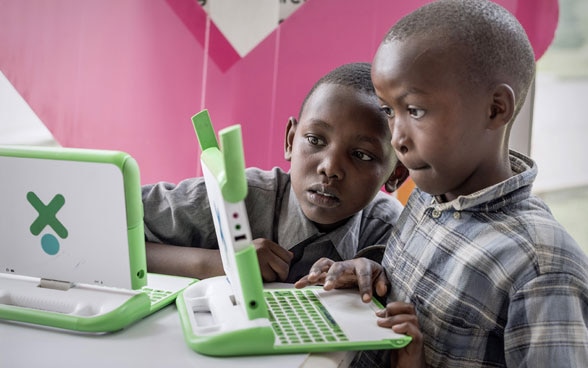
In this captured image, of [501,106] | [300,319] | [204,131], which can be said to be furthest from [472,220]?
[204,131]

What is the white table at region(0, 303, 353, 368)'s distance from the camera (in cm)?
65

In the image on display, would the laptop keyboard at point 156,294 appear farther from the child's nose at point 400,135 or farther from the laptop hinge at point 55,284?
the child's nose at point 400,135

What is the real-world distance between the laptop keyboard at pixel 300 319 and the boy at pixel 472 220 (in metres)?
0.05

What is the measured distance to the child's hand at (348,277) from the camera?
0.90 meters

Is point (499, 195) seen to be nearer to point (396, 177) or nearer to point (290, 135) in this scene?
point (396, 177)

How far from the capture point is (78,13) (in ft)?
4.93

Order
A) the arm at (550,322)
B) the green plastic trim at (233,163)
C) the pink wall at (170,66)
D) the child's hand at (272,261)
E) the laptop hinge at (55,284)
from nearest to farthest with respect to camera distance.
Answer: the green plastic trim at (233,163) → the arm at (550,322) → the laptop hinge at (55,284) → the child's hand at (272,261) → the pink wall at (170,66)

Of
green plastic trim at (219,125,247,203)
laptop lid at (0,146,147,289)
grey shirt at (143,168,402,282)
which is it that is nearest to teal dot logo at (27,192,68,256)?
laptop lid at (0,146,147,289)

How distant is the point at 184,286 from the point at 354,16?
99 centimetres

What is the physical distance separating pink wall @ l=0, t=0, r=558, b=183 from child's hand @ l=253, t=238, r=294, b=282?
2.37 feet

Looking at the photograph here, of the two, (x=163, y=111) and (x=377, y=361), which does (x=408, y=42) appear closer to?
(x=377, y=361)

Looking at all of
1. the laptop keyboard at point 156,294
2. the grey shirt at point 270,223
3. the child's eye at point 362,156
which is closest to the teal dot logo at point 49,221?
the laptop keyboard at point 156,294

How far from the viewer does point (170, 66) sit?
1759 millimetres

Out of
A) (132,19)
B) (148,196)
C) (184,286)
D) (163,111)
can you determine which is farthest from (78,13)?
(184,286)
